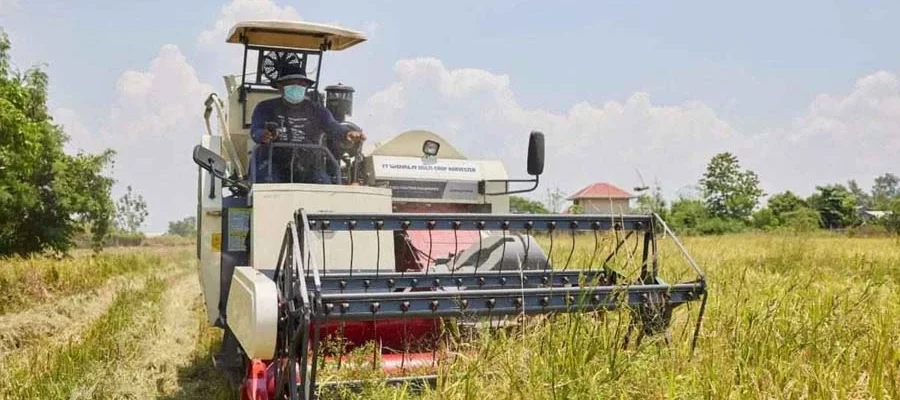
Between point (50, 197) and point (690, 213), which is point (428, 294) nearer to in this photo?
point (50, 197)

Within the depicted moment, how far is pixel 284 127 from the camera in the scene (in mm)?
6730

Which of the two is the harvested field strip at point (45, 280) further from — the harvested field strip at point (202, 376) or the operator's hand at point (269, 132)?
the operator's hand at point (269, 132)

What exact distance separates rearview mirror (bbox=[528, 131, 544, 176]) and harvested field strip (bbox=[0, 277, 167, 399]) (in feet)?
11.4

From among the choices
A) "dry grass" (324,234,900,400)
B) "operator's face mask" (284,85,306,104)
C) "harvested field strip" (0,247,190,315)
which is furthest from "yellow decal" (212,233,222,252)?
"harvested field strip" (0,247,190,315)

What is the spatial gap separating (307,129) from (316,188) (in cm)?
129

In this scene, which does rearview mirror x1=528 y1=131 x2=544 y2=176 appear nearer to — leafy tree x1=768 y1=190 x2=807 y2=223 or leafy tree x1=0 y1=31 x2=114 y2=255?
leafy tree x1=0 y1=31 x2=114 y2=255

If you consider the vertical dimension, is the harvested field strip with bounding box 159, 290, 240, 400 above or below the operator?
below

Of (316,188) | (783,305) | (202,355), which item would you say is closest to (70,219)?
(202,355)

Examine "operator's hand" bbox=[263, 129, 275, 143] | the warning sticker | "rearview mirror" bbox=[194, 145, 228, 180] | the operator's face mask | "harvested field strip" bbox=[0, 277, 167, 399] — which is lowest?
"harvested field strip" bbox=[0, 277, 167, 399]

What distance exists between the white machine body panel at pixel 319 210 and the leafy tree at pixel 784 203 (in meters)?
51.5

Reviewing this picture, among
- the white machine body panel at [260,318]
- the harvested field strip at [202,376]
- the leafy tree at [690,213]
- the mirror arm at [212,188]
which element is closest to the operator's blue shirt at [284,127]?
the mirror arm at [212,188]

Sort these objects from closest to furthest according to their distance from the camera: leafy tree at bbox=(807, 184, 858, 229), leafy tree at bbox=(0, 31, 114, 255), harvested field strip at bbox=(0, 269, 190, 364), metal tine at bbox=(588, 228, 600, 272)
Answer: metal tine at bbox=(588, 228, 600, 272), harvested field strip at bbox=(0, 269, 190, 364), leafy tree at bbox=(0, 31, 114, 255), leafy tree at bbox=(807, 184, 858, 229)

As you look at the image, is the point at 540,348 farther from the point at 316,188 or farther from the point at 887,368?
the point at 316,188

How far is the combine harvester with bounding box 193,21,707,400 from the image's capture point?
401 centimetres
